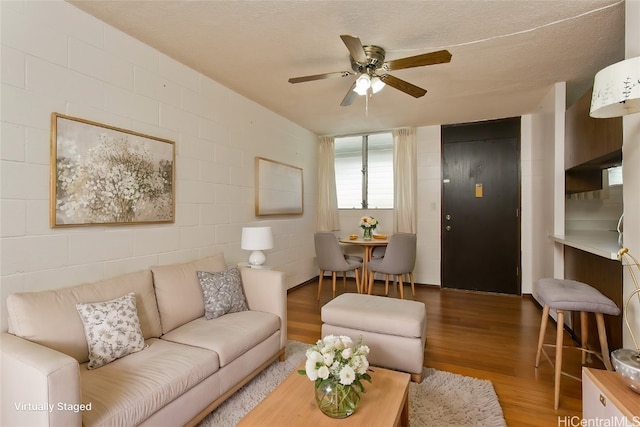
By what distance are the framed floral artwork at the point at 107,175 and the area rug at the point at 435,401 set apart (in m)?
1.47

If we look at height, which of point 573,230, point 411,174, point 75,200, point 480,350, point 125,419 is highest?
point 411,174

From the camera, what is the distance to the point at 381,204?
5152 millimetres

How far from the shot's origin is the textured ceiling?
77.6 inches

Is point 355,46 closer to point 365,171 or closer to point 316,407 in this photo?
point 316,407

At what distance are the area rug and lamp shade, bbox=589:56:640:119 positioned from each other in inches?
68.0

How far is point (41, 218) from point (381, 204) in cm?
429

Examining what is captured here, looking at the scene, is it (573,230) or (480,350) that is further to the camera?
(573,230)

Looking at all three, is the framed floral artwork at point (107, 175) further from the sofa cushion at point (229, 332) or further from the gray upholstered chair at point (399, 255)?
the gray upholstered chair at point (399, 255)

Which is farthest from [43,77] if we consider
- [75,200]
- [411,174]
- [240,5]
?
[411,174]

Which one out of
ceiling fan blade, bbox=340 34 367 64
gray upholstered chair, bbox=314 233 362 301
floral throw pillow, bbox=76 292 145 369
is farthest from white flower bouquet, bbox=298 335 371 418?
gray upholstered chair, bbox=314 233 362 301

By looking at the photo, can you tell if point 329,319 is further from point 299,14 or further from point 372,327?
point 299,14

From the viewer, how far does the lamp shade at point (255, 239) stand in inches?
119

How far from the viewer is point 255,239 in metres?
3.02

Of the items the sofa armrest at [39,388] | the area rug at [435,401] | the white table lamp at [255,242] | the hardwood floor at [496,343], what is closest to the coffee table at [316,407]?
the area rug at [435,401]
